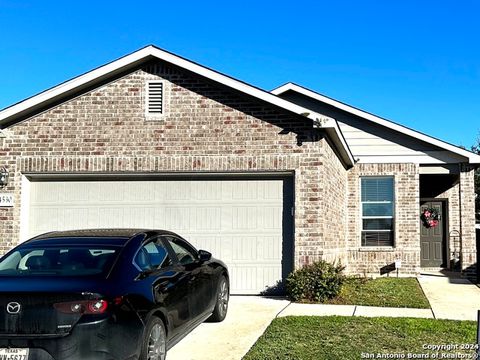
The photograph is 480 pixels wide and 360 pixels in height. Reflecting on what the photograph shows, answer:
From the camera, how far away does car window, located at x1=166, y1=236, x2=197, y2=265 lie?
6625mm

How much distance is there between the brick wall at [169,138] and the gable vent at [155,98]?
4.6 inches

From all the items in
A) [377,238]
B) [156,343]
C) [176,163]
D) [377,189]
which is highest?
[176,163]

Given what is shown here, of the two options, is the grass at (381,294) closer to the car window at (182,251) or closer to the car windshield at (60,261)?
the car window at (182,251)

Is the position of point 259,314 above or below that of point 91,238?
below

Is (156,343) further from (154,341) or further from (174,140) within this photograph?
(174,140)

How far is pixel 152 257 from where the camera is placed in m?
5.86

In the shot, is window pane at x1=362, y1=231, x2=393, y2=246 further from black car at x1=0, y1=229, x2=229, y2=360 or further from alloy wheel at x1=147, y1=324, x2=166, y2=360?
alloy wheel at x1=147, y1=324, x2=166, y2=360

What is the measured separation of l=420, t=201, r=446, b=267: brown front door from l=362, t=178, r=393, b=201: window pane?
92.9 inches

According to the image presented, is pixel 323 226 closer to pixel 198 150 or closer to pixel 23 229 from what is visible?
pixel 198 150

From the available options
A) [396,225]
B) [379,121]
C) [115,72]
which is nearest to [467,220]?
[396,225]

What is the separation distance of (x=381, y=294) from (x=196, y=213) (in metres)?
3.91

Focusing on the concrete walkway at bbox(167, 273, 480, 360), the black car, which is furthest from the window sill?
the black car

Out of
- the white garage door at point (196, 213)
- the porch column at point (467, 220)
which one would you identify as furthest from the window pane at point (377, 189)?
the white garage door at point (196, 213)

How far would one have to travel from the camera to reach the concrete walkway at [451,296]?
8641 mm
